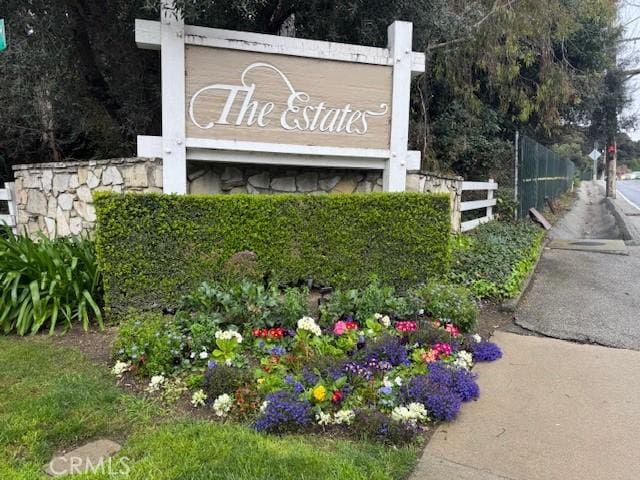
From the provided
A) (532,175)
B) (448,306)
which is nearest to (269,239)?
(448,306)

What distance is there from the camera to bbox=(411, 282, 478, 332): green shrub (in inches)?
166

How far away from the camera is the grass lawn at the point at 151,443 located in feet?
7.35

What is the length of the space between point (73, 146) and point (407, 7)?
6232mm

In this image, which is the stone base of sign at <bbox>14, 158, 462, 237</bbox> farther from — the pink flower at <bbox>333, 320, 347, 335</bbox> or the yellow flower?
the yellow flower

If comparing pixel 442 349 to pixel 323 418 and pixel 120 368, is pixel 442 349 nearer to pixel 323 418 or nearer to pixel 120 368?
pixel 323 418

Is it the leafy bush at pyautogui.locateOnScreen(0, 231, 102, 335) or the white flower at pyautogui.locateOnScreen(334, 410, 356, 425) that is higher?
the leafy bush at pyautogui.locateOnScreen(0, 231, 102, 335)

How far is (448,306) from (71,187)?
451 centimetres

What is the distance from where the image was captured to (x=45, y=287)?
14.6 feet

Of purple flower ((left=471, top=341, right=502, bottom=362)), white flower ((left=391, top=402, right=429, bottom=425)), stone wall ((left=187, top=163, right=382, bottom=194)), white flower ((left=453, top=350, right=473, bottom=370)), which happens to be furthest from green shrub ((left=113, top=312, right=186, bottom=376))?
purple flower ((left=471, top=341, right=502, bottom=362))

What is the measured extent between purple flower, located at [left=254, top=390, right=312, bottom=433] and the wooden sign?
2884mm

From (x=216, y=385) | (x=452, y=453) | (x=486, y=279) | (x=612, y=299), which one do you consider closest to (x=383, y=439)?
(x=452, y=453)

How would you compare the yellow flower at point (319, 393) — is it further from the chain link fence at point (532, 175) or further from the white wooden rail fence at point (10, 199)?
the chain link fence at point (532, 175)

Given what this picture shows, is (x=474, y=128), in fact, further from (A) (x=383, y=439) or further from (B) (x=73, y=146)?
(A) (x=383, y=439)

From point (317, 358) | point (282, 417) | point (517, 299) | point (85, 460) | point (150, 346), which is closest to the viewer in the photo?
point (85, 460)
